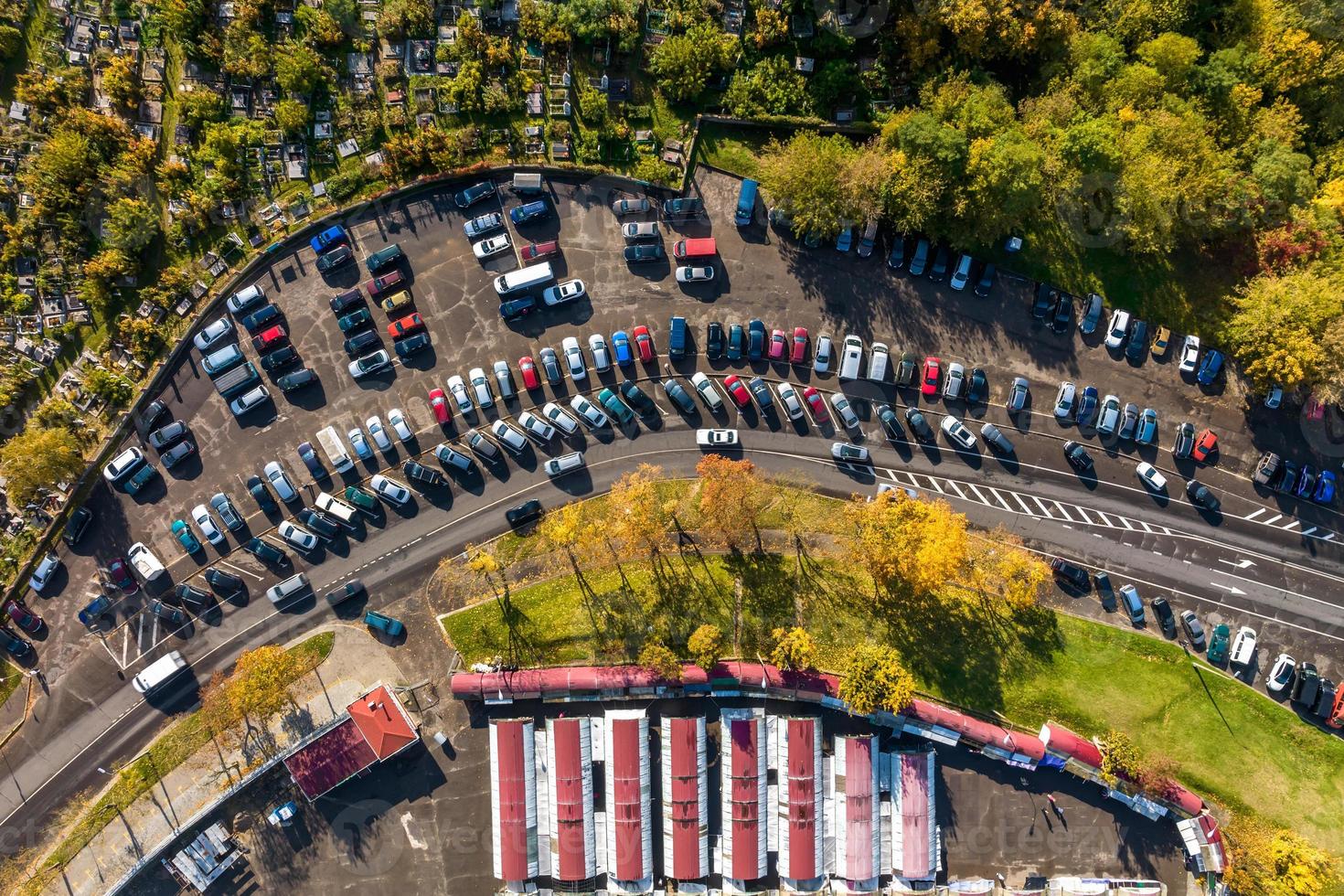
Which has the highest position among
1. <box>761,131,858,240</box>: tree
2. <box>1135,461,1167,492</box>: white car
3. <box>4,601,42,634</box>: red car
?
<box>761,131,858,240</box>: tree

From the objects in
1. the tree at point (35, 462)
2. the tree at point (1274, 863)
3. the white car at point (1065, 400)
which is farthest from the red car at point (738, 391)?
the tree at point (35, 462)

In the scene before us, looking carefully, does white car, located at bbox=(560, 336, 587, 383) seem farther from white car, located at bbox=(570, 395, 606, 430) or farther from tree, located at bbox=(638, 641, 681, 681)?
tree, located at bbox=(638, 641, 681, 681)

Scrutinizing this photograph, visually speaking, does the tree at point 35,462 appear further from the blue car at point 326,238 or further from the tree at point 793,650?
the tree at point 793,650

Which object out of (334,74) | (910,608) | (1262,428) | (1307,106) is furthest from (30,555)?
(1307,106)

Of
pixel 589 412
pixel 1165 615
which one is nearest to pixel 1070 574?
pixel 1165 615

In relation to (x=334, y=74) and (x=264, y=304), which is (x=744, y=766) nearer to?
(x=264, y=304)

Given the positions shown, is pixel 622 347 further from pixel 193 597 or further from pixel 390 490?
pixel 193 597

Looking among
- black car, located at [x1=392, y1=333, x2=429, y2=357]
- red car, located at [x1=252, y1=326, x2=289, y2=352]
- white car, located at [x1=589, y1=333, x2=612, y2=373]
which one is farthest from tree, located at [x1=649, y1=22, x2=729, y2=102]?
red car, located at [x1=252, y1=326, x2=289, y2=352]
